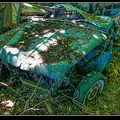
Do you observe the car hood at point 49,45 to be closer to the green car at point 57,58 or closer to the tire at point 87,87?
the green car at point 57,58

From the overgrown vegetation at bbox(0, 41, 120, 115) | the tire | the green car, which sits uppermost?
the green car

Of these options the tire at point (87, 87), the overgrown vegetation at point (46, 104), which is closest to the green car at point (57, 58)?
the tire at point (87, 87)

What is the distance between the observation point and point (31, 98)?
12.5 feet

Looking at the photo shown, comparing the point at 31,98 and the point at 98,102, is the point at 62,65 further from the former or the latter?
the point at 98,102

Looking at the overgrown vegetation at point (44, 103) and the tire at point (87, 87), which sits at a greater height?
the tire at point (87, 87)

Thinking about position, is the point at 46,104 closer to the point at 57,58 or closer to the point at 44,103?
the point at 44,103

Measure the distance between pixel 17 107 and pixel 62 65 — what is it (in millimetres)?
1038

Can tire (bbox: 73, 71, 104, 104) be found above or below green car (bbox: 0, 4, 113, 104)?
below

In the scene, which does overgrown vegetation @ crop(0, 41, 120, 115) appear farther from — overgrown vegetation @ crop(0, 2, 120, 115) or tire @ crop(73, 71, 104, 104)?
tire @ crop(73, 71, 104, 104)

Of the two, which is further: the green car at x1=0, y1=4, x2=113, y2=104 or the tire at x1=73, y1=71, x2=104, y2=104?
the tire at x1=73, y1=71, x2=104, y2=104

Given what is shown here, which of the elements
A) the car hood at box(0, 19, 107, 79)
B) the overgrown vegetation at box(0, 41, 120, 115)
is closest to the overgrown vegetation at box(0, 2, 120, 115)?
the overgrown vegetation at box(0, 41, 120, 115)

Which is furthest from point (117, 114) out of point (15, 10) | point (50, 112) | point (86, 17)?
point (15, 10)

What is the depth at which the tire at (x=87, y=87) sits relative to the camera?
3721 mm

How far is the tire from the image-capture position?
372cm
